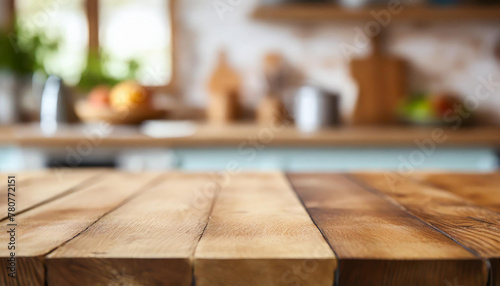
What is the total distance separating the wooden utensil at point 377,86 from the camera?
253 cm

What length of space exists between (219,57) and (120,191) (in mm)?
1929

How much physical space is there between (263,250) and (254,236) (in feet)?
0.16

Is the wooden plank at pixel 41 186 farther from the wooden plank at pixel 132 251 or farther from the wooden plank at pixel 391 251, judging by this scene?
the wooden plank at pixel 391 251

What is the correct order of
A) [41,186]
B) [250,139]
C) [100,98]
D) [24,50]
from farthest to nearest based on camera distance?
1. [24,50]
2. [100,98]
3. [250,139]
4. [41,186]

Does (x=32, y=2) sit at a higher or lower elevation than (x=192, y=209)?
higher

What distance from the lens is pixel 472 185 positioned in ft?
2.76

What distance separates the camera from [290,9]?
229cm

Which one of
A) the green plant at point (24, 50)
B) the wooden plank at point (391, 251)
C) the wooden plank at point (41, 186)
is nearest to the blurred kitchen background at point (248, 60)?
the green plant at point (24, 50)

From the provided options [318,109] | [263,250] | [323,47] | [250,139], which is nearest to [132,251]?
[263,250]

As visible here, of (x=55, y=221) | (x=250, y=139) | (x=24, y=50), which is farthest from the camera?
(x=24, y=50)

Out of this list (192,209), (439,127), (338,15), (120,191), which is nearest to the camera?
(192,209)

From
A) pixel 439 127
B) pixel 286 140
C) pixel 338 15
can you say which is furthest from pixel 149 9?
pixel 439 127

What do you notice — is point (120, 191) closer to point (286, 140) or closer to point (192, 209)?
point (192, 209)

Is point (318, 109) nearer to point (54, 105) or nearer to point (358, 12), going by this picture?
point (358, 12)
